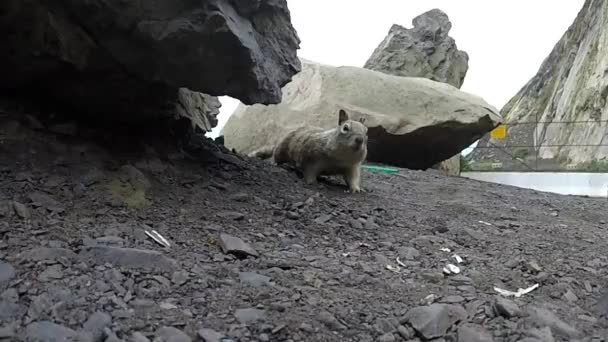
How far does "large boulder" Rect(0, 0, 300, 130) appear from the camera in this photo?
2873mm

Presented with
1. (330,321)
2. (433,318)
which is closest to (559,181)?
(433,318)

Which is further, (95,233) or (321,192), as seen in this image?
(321,192)

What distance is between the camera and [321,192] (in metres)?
4.64

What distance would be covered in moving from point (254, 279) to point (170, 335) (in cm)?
63

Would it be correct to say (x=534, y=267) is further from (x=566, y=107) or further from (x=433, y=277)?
(x=566, y=107)

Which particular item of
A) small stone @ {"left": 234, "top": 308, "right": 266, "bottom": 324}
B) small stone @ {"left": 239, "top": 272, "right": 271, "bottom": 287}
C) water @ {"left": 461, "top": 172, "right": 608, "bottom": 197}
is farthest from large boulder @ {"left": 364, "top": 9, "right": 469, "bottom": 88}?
small stone @ {"left": 234, "top": 308, "right": 266, "bottom": 324}

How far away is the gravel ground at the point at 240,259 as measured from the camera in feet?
6.90

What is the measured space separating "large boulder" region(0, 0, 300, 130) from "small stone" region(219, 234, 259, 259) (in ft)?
3.06

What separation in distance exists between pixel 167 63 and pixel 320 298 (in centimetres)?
152

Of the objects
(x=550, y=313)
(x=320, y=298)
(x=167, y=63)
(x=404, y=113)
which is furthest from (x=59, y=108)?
(x=404, y=113)

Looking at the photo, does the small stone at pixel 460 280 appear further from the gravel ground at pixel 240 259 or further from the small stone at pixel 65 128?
the small stone at pixel 65 128

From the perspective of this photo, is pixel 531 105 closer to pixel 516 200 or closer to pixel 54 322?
pixel 516 200

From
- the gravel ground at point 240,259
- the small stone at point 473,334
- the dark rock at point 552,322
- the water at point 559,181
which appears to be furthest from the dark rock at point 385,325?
the water at point 559,181

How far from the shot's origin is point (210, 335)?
6.49 ft
